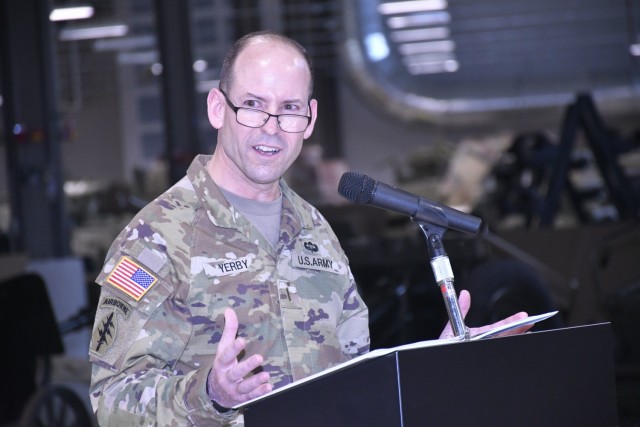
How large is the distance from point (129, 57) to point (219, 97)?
1523cm

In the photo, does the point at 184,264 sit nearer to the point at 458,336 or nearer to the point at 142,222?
the point at 142,222

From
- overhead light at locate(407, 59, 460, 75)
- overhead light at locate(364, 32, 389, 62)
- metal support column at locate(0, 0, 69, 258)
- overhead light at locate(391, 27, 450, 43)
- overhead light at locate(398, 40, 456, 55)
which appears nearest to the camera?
metal support column at locate(0, 0, 69, 258)

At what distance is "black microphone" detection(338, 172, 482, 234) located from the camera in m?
1.56

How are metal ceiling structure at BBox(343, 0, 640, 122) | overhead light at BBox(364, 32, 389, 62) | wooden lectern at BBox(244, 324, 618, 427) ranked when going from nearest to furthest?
1. wooden lectern at BBox(244, 324, 618, 427)
2. metal ceiling structure at BBox(343, 0, 640, 122)
3. overhead light at BBox(364, 32, 389, 62)

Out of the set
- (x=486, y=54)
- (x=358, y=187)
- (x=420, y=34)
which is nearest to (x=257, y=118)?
(x=358, y=187)

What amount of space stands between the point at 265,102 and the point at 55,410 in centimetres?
281

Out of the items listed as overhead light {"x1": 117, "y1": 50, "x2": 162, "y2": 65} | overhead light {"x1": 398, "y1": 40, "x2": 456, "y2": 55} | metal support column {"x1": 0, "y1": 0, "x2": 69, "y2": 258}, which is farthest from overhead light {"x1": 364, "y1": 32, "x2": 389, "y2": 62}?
metal support column {"x1": 0, "y1": 0, "x2": 69, "y2": 258}

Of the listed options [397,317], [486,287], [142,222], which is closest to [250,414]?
[142,222]

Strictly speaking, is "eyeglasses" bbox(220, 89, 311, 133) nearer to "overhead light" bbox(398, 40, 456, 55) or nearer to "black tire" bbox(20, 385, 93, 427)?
"black tire" bbox(20, 385, 93, 427)

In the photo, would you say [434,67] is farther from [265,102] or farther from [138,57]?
[265,102]

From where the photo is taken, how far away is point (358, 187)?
1.57 metres

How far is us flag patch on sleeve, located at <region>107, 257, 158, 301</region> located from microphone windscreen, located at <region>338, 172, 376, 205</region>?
0.33 m

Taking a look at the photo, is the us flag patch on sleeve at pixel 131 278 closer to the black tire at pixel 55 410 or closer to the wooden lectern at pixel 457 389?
the wooden lectern at pixel 457 389

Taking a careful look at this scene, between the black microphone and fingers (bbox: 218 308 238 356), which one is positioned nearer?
fingers (bbox: 218 308 238 356)
